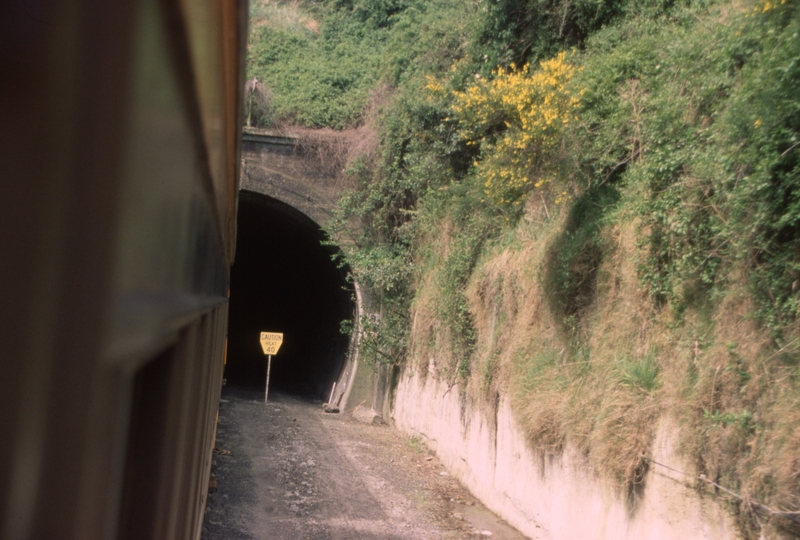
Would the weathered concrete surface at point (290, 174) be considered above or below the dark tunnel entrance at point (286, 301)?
above

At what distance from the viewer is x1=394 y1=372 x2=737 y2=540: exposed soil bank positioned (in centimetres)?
537

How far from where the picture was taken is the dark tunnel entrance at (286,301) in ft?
66.9

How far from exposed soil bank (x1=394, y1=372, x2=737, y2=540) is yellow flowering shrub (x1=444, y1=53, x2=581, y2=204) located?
292 centimetres

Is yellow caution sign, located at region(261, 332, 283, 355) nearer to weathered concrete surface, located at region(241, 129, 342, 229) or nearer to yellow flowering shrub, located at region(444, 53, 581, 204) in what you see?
weathered concrete surface, located at region(241, 129, 342, 229)

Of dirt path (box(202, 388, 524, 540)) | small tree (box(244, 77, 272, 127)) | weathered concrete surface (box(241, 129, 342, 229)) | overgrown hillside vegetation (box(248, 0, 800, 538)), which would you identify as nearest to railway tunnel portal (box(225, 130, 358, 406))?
weathered concrete surface (box(241, 129, 342, 229))

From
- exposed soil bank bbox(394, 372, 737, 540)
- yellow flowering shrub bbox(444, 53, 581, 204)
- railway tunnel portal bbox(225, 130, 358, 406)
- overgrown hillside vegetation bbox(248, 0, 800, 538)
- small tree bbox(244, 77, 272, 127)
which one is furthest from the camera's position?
small tree bbox(244, 77, 272, 127)

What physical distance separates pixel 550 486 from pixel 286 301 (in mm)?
22361

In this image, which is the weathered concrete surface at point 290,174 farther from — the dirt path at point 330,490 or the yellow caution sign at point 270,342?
the dirt path at point 330,490

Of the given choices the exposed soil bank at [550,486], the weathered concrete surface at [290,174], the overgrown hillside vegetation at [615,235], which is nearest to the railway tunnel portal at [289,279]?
the weathered concrete surface at [290,174]

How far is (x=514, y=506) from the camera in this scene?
8508mm

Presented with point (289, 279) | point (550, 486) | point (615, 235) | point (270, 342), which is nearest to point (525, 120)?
point (615, 235)

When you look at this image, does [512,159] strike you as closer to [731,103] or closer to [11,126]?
[731,103]

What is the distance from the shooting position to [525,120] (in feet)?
30.5

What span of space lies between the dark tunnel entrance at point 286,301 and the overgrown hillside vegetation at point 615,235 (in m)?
4.37
